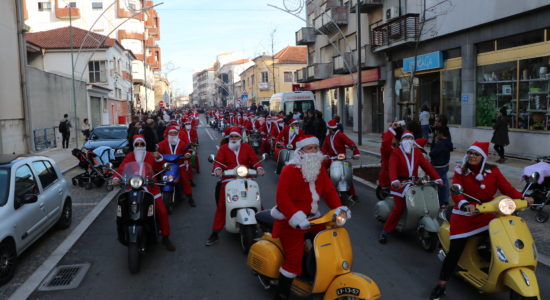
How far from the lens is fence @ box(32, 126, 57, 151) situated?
22466mm

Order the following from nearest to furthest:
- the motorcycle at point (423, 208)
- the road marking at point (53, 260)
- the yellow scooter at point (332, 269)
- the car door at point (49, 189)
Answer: the yellow scooter at point (332, 269) → the road marking at point (53, 260) → the motorcycle at point (423, 208) → the car door at point (49, 189)

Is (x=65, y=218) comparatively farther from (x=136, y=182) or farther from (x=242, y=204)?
(x=242, y=204)

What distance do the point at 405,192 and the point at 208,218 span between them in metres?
3.75

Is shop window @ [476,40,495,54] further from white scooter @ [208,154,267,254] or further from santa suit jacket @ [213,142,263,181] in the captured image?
white scooter @ [208,154,267,254]

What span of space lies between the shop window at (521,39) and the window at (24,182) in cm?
1438

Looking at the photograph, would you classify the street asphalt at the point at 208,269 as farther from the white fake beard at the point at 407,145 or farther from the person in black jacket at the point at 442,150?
the person in black jacket at the point at 442,150

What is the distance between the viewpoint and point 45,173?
7520 mm

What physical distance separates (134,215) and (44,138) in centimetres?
2050

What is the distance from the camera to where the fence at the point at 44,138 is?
2247 cm

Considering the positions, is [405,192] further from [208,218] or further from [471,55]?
[471,55]

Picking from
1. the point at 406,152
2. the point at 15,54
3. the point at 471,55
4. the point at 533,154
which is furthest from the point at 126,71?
the point at 406,152

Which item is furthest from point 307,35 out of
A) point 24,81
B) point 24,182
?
point 24,182

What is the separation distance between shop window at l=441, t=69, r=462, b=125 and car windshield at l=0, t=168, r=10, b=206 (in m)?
16.8

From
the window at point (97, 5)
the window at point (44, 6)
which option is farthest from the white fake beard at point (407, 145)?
the window at point (44, 6)
